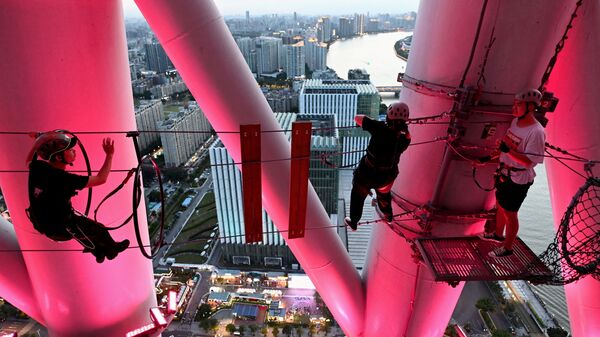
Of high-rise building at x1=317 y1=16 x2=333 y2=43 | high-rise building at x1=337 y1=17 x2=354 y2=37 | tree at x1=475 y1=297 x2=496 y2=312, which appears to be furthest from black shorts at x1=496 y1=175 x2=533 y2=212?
high-rise building at x1=337 y1=17 x2=354 y2=37

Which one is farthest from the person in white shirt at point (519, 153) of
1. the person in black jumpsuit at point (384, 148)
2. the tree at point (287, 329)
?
the tree at point (287, 329)

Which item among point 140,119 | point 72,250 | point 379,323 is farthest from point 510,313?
point 140,119

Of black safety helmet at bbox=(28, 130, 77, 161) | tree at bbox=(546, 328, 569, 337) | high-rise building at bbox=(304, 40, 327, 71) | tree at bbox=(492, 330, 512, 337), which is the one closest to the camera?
black safety helmet at bbox=(28, 130, 77, 161)

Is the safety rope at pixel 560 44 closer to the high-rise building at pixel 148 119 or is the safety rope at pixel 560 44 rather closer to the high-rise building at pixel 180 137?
the high-rise building at pixel 180 137

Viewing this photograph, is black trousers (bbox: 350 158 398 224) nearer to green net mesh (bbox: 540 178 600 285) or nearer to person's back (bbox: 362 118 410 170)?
person's back (bbox: 362 118 410 170)

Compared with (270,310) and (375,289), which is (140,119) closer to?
(270,310)

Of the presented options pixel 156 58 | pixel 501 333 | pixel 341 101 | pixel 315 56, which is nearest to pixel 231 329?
pixel 501 333
